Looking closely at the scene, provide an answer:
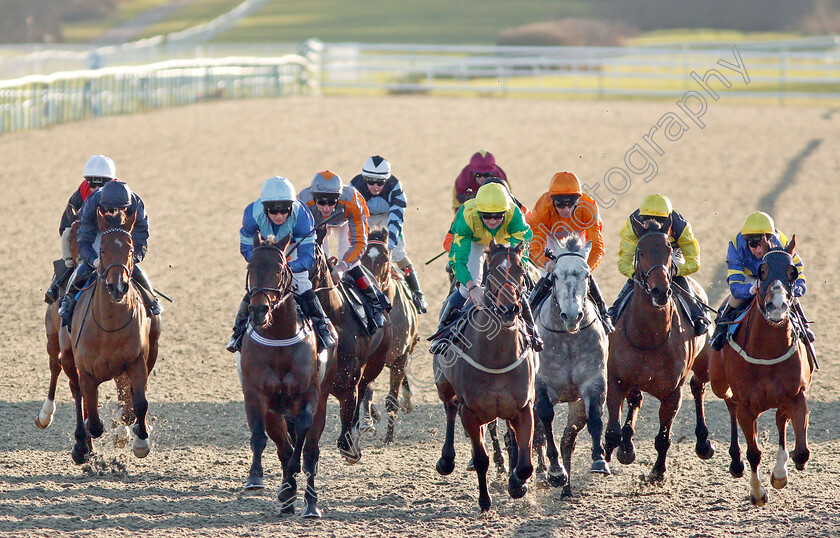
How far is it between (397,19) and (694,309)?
51.6m

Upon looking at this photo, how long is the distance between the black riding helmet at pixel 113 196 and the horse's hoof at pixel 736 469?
4681 mm

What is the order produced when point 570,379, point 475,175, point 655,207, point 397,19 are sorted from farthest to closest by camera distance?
point 397,19, point 475,175, point 655,207, point 570,379

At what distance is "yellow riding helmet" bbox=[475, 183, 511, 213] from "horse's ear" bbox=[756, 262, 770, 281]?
1.66 m

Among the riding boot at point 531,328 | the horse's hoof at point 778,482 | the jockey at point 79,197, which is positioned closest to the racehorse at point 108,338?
the jockey at point 79,197

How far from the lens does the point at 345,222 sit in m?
8.10

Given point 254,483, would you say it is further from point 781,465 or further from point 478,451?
point 781,465

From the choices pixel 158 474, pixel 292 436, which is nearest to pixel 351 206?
pixel 292 436

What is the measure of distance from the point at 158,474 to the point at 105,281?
1.43 meters

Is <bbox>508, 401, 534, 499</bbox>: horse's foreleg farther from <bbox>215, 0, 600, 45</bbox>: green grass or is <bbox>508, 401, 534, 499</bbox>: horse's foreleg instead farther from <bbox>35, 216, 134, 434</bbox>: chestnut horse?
<bbox>215, 0, 600, 45</bbox>: green grass

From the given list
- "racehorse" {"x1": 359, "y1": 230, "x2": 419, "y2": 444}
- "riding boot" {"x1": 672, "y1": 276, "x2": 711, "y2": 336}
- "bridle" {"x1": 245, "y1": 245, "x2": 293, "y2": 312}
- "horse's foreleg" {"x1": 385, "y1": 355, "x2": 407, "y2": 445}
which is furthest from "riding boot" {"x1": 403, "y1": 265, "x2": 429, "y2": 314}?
"bridle" {"x1": 245, "y1": 245, "x2": 293, "y2": 312}

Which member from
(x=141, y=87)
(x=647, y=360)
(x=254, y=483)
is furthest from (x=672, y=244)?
(x=141, y=87)

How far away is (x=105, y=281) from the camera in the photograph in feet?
23.7

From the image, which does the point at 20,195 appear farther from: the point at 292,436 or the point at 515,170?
the point at 292,436

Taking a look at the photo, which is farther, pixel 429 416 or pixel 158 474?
pixel 429 416
